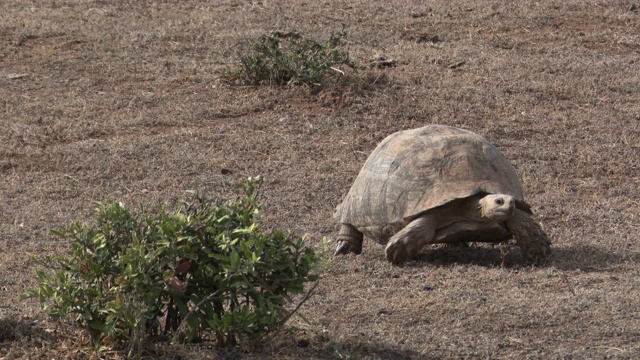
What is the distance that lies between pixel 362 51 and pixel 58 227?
4.66 metres

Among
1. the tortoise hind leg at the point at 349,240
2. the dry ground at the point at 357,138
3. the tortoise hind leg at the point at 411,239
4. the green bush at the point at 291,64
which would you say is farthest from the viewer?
the green bush at the point at 291,64

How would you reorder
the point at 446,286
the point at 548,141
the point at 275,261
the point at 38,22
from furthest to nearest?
the point at 38,22 < the point at 548,141 < the point at 446,286 < the point at 275,261

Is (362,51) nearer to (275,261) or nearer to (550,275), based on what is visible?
(550,275)

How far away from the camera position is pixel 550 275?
5879 millimetres

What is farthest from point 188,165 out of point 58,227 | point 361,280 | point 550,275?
point 550,275

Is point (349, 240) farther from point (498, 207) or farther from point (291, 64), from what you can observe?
point (291, 64)

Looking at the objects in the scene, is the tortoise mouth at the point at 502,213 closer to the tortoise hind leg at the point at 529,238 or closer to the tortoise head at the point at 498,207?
the tortoise head at the point at 498,207

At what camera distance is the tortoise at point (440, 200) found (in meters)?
6.11

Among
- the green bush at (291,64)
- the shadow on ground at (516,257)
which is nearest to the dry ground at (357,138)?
the shadow on ground at (516,257)

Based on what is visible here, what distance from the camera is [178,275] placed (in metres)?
4.43

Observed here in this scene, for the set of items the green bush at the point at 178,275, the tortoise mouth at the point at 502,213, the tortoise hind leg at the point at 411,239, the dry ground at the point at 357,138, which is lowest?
the dry ground at the point at 357,138

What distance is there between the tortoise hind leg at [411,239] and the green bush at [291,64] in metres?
3.44

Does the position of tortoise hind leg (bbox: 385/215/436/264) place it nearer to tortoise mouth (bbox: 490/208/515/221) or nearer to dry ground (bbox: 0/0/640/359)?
dry ground (bbox: 0/0/640/359)

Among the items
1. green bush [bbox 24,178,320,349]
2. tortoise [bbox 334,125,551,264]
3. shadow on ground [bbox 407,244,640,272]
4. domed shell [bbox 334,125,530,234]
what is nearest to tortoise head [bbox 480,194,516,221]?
tortoise [bbox 334,125,551,264]
